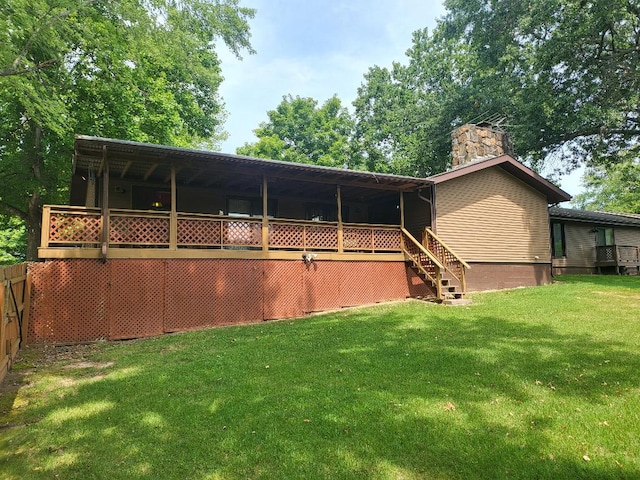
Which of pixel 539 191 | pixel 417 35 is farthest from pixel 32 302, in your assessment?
pixel 417 35

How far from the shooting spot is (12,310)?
654 centimetres

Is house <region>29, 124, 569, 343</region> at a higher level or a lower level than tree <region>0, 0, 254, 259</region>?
lower

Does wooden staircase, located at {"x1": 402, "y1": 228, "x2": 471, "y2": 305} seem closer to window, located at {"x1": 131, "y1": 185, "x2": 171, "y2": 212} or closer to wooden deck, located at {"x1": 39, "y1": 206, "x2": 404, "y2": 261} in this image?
wooden deck, located at {"x1": 39, "y1": 206, "x2": 404, "y2": 261}

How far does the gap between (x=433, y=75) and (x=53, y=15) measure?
32328 millimetres

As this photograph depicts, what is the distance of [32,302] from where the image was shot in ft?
27.1

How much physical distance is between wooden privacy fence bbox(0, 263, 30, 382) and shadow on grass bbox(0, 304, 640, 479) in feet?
3.18

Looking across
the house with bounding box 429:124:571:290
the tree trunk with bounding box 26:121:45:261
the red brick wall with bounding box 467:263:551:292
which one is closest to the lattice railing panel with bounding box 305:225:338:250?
the house with bounding box 429:124:571:290

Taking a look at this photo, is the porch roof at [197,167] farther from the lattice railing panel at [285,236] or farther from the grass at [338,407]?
the grass at [338,407]

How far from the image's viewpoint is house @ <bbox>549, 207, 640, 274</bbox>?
21.3 meters

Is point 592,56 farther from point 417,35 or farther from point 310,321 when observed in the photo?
point 417,35

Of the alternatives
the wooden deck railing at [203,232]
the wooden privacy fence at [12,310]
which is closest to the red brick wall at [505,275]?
the wooden deck railing at [203,232]

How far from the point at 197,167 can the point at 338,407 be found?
7.91 meters

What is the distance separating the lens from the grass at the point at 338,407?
3379 mm

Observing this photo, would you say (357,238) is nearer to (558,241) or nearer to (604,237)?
(558,241)
